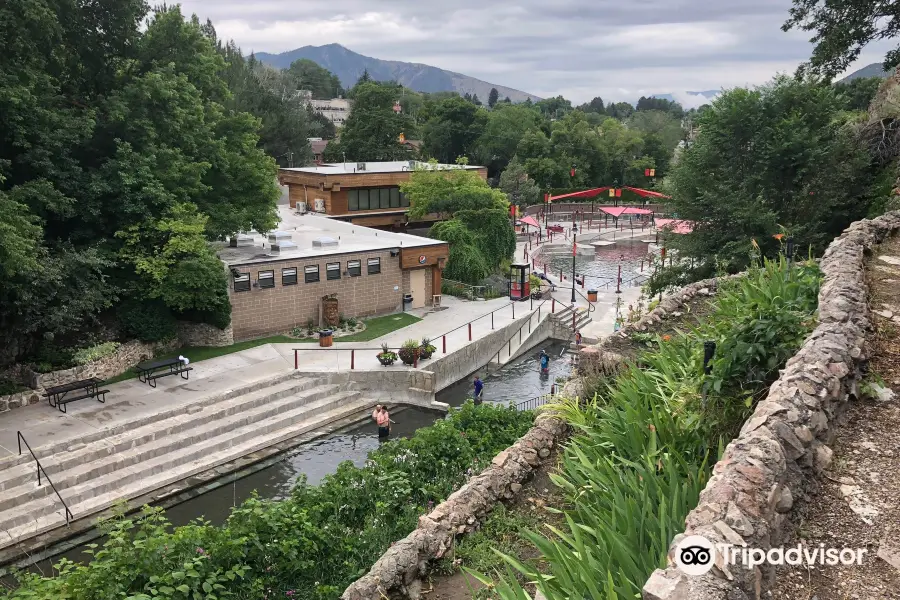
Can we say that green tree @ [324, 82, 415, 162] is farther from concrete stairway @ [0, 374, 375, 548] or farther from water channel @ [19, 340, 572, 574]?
concrete stairway @ [0, 374, 375, 548]

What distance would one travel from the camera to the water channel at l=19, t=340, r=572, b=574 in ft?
50.6

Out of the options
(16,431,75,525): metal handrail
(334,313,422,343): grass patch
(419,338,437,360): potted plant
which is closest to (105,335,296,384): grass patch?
(334,313,422,343): grass patch

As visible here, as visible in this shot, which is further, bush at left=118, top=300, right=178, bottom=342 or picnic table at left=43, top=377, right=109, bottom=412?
bush at left=118, top=300, right=178, bottom=342

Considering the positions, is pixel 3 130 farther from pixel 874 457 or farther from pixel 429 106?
pixel 429 106

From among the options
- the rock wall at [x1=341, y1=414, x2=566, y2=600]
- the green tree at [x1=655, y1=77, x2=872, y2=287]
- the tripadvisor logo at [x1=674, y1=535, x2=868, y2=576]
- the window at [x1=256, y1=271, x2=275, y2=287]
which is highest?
the green tree at [x1=655, y1=77, x2=872, y2=287]

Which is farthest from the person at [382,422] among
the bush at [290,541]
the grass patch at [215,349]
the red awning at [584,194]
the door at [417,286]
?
the red awning at [584,194]

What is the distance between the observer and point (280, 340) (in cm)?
2488

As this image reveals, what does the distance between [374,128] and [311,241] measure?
133 feet

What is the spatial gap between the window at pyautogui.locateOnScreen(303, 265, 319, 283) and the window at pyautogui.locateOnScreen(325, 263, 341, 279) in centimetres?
44

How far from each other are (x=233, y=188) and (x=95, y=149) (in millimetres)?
5399

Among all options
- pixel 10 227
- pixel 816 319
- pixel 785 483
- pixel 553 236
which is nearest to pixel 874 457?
pixel 785 483

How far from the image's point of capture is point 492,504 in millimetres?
8688

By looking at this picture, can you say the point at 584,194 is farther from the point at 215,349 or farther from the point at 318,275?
the point at 215,349

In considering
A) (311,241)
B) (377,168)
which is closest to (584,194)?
(377,168)
